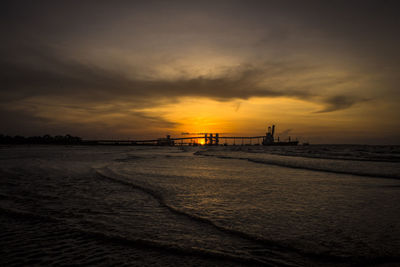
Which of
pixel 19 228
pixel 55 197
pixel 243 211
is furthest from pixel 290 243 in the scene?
pixel 55 197

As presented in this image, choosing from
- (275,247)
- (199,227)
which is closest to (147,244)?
(199,227)

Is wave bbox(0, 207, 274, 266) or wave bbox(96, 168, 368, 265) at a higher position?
wave bbox(96, 168, 368, 265)

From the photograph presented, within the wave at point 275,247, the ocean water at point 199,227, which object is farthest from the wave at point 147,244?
the wave at point 275,247

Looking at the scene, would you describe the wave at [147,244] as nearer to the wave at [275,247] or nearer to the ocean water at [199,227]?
the ocean water at [199,227]

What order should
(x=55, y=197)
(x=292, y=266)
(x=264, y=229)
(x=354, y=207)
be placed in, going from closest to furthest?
1. (x=292, y=266)
2. (x=264, y=229)
3. (x=354, y=207)
4. (x=55, y=197)

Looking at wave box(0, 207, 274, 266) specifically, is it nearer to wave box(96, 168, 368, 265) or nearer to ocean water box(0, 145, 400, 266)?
ocean water box(0, 145, 400, 266)

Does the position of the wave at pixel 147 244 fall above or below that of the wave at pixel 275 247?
below

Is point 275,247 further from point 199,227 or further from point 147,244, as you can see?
point 147,244

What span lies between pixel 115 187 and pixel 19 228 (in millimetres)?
2787

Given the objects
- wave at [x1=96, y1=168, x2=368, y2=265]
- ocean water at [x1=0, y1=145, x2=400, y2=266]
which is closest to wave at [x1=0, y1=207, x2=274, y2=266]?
ocean water at [x1=0, y1=145, x2=400, y2=266]

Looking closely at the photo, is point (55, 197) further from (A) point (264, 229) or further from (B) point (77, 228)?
(A) point (264, 229)

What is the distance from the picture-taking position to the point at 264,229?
2.94 metres

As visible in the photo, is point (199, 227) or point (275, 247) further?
point (199, 227)

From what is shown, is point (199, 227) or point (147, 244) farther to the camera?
point (199, 227)
